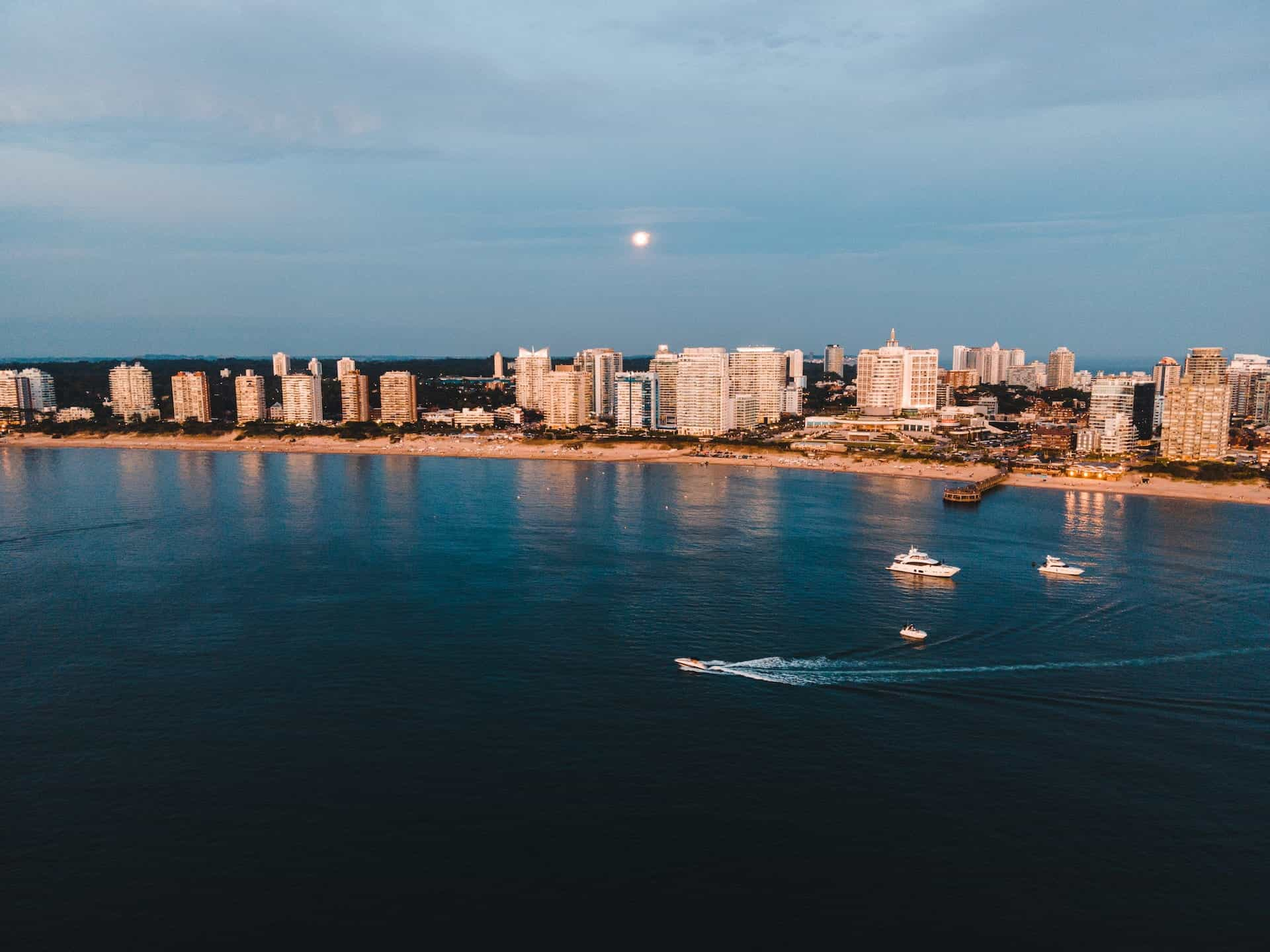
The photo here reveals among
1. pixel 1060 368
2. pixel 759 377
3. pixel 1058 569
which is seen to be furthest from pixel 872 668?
pixel 1060 368

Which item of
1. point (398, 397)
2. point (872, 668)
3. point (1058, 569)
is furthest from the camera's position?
point (398, 397)

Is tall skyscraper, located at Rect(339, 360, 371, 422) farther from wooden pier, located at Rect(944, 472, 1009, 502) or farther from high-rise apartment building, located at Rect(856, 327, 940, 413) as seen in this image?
wooden pier, located at Rect(944, 472, 1009, 502)

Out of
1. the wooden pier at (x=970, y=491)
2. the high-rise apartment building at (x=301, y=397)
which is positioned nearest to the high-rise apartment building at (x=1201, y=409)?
the wooden pier at (x=970, y=491)

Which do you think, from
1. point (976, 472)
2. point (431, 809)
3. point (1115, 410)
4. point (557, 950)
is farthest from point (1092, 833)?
point (1115, 410)

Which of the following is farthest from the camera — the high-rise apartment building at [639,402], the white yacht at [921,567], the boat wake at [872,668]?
the high-rise apartment building at [639,402]

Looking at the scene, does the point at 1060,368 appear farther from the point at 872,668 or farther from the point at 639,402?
the point at 872,668

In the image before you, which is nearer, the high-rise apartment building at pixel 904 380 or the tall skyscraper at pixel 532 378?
the high-rise apartment building at pixel 904 380

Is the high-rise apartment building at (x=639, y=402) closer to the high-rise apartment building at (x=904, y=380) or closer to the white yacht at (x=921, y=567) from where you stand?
the high-rise apartment building at (x=904, y=380)
